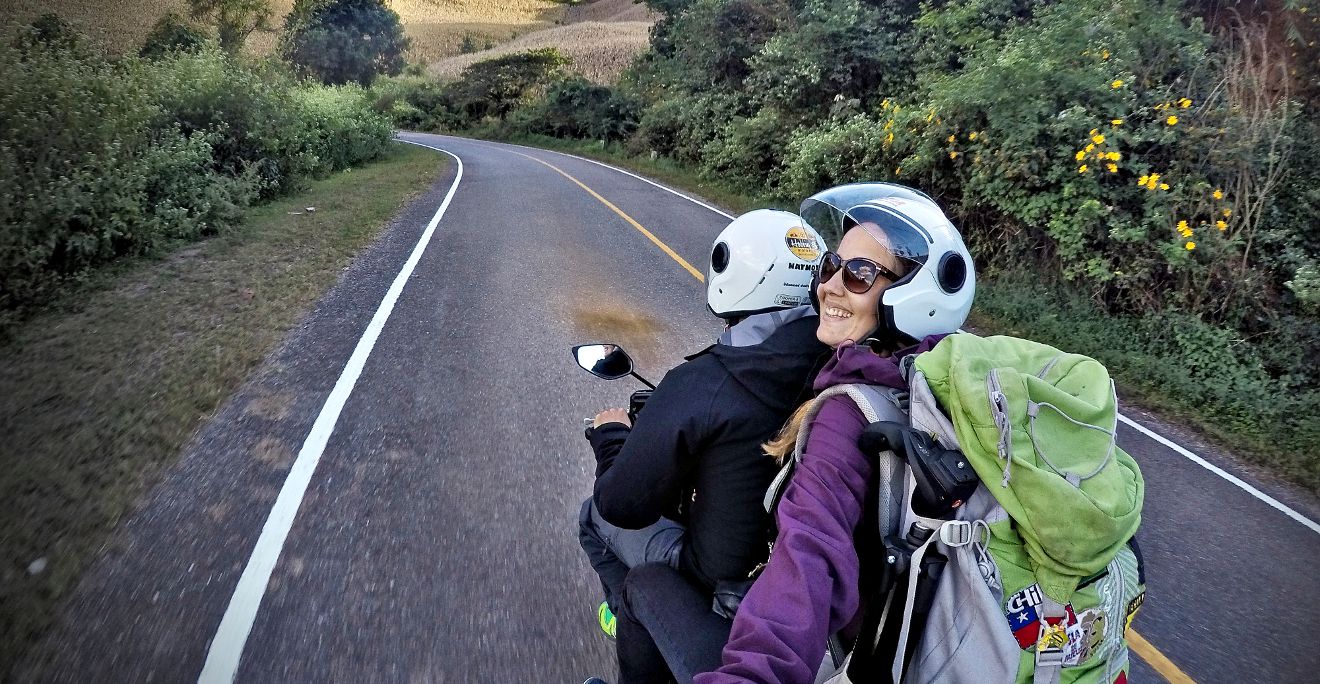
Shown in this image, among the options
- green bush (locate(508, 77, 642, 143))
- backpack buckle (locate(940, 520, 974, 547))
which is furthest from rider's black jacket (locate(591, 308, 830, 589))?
green bush (locate(508, 77, 642, 143))

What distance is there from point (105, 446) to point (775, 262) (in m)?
4.22

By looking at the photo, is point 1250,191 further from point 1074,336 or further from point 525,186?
point 525,186

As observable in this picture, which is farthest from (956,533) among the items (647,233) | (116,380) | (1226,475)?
(647,233)

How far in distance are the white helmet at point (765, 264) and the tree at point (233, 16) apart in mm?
23146

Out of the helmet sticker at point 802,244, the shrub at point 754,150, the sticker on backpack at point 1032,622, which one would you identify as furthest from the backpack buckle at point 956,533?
the shrub at point 754,150

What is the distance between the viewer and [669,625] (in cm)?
191

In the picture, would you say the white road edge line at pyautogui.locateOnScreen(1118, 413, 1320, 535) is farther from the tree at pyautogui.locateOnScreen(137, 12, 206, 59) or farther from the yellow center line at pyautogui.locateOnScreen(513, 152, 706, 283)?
the tree at pyautogui.locateOnScreen(137, 12, 206, 59)

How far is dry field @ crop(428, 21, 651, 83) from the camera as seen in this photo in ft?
162

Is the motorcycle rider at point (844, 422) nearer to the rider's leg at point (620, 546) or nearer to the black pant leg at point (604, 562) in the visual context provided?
the rider's leg at point (620, 546)

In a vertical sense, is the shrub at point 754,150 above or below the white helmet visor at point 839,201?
below

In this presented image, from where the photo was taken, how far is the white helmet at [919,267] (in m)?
1.85

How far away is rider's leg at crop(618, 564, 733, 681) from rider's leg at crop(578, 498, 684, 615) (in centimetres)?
10

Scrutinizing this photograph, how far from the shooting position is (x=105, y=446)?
4352mm

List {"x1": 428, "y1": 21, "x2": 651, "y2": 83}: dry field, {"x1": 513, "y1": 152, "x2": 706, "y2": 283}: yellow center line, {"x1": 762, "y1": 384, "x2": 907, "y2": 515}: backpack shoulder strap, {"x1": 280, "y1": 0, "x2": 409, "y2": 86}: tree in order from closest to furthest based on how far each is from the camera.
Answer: {"x1": 762, "y1": 384, "x2": 907, "y2": 515}: backpack shoulder strap, {"x1": 513, "y1": 152, "x2": 706, "y2": 283}: yellow center line, {"x1": 280, "y1": 0, "x2": 409, "y2": 86}: tree, {"x1": 428, "y1": 21, "x2": 651, "y2": 83}: dry field
